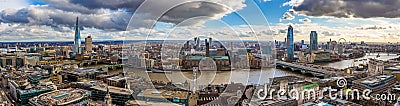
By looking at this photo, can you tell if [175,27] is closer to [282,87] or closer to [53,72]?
[282,87]

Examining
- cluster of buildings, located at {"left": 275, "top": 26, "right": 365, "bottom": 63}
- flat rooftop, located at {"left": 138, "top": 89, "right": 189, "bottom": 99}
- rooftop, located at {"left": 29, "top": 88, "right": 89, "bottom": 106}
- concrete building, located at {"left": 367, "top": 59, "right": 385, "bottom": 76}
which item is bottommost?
rooftop, located at {"left": 29, "top": 88, "right": 89, "bottom": 106}

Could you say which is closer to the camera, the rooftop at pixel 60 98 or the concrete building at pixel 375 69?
the rooftop at pixel 60 98

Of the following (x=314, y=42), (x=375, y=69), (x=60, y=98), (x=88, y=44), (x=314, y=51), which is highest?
(x=314, y=42)

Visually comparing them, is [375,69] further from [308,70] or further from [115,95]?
[115,95]

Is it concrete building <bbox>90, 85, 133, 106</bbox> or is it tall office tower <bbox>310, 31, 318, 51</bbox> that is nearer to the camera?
concrete building <bbox>90, 85, 133, 106</bbox>

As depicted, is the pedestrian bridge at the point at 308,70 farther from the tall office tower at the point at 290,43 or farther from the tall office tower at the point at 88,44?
the tall office tower at the point at 88,44

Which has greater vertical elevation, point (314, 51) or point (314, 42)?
point (314, 42)

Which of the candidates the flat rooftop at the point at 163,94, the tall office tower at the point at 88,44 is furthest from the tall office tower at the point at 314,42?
the tall office tower at the point at 88,44

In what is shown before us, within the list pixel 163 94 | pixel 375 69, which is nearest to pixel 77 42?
pixel 163 94

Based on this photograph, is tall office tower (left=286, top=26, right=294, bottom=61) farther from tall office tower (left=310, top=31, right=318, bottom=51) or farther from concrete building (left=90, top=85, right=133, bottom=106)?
concrete building (left=90, top=85, right=133, bottom=106)

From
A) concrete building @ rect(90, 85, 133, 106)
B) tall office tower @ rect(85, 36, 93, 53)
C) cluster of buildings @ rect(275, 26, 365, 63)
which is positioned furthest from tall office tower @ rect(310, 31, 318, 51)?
tall office tower @ rect(85, 36, 93, 53)

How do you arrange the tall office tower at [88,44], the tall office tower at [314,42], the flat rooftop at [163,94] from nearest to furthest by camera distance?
the flat rooftop at [163,94], the tall office tower at [314,42], the tall office tower at [88,44]
